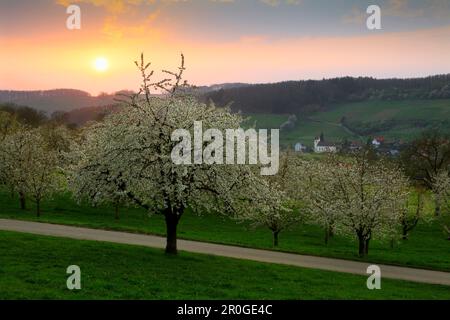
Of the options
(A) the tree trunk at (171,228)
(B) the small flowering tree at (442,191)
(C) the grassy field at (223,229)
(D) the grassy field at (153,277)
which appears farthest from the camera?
(B) the small flowering tree at (442,191)

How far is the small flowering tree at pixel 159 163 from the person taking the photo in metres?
25.0

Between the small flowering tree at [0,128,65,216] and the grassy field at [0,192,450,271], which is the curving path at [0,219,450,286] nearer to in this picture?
the grassy field at [0,192,450,271]

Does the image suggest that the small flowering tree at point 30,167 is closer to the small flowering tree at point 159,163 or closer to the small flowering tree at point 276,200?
the small flowering tree at point 276,200

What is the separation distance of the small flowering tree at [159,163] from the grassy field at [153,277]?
10.8ft

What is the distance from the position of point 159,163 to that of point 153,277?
6081 millimetres

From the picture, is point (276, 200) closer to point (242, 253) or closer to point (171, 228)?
point (171, 228)

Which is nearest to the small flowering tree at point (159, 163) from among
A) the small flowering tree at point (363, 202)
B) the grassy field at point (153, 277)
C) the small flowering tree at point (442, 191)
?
the grassy field at point (153, 277)

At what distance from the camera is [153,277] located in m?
21.7

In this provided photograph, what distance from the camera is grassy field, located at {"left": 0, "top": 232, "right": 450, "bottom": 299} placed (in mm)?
18706

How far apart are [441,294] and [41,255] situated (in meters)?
21.0

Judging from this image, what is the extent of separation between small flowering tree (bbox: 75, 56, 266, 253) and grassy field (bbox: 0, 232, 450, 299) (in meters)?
3.29
